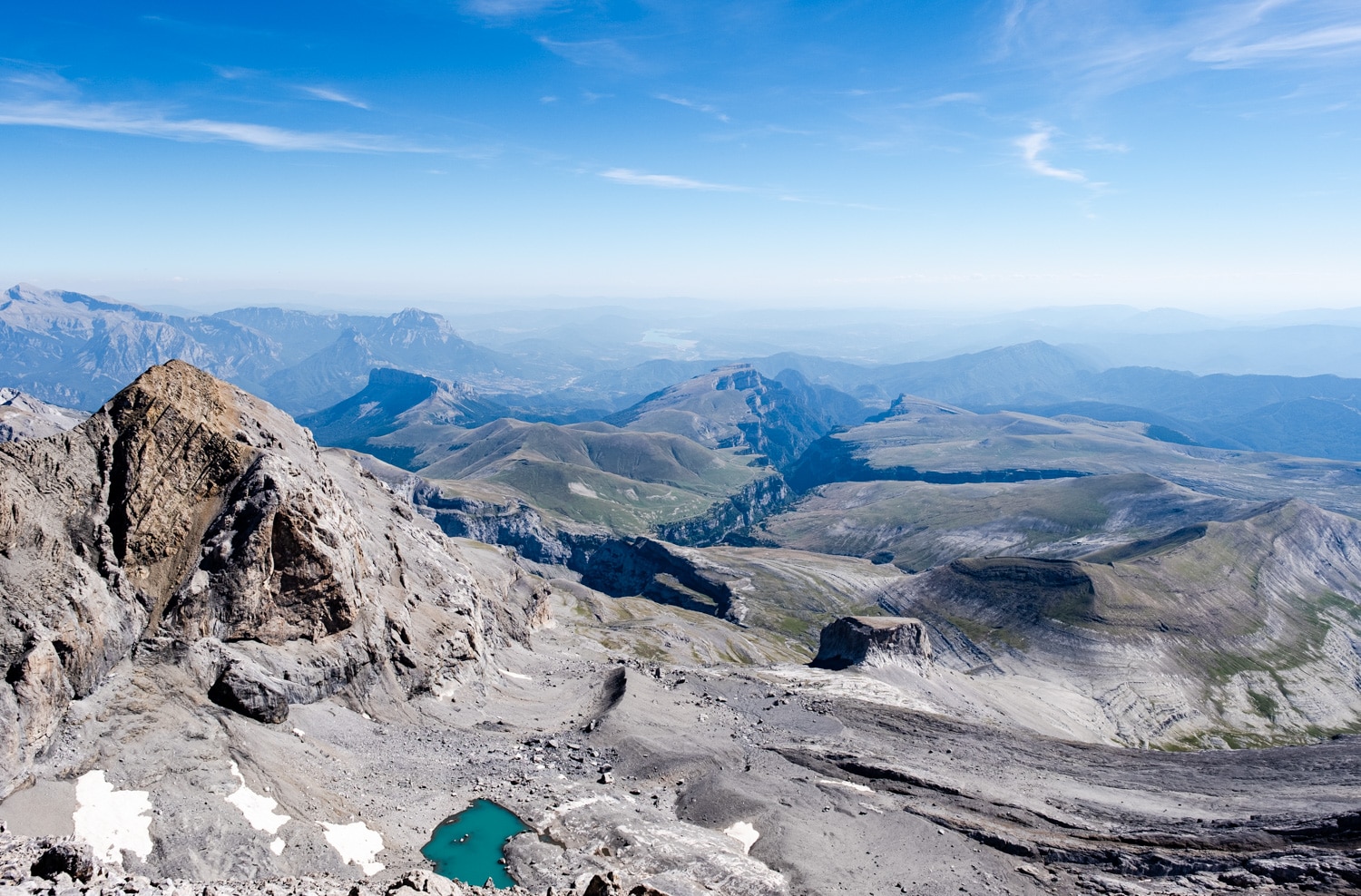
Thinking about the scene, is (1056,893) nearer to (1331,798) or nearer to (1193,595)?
(1331,798)

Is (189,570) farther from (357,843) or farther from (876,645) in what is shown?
(876,645)

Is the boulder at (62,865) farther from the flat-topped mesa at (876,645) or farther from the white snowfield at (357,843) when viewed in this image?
the flat-topped mesa at (876,645)

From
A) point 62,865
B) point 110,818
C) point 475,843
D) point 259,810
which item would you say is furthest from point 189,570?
point 475,843

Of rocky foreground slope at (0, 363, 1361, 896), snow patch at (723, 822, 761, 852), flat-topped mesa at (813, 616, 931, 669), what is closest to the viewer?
rocky foreground slope at (0, 363, 1361, 896)

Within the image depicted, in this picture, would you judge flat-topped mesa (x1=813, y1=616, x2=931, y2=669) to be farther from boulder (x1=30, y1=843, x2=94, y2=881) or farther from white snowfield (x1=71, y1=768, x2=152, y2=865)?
boulder (x1=30, y1=843, x2=94, y2=881)

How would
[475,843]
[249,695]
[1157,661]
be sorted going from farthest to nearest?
[1157,661], [249,695], [475,843]

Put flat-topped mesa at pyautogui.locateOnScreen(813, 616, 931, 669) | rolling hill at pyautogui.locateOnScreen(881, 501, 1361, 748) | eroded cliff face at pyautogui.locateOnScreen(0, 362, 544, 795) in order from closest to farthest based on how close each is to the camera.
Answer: eroded cliff face at pyautogui.locateOnScreen(0, 362, 544, 795), flat-topped mesa at pyautogui.locateOnScreen(813, 616, 931, 669), rolling hill at pyautogui.locateOnScreen(881, 501, 1361, 748)

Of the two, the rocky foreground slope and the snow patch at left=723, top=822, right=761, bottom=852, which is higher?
the rocky foreground slope

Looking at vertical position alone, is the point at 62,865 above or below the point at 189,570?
below

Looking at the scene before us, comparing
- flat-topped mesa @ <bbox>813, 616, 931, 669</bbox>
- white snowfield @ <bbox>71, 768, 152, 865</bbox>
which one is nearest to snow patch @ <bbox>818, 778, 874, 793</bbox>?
white snowfield @ <bbox>71, 768, 152, 865</bbox>
